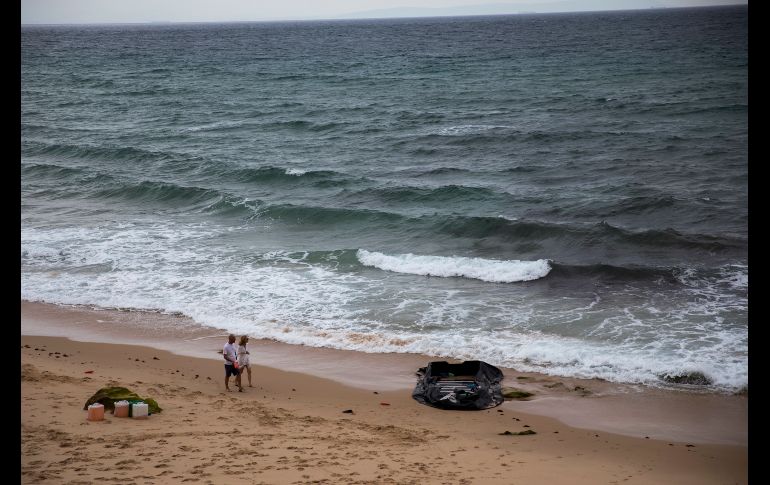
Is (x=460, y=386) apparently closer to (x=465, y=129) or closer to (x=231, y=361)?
(x=231, y=361)

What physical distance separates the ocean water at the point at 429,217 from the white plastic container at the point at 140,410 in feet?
16.1

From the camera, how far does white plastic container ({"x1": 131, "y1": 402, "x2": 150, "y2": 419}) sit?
425 inches

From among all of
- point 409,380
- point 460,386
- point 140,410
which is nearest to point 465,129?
point 409,380

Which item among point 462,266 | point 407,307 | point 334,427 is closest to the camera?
point 334,427

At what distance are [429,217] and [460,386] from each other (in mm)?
12146

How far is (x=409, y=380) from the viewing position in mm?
13352

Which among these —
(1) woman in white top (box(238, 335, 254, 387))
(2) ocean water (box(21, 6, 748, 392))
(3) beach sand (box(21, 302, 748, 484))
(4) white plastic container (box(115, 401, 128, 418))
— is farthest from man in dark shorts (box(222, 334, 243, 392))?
(2) ocean water (box(21, 6, 748, 392))

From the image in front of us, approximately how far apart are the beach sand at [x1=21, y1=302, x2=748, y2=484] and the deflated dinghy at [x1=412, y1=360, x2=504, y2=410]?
0.84 ft

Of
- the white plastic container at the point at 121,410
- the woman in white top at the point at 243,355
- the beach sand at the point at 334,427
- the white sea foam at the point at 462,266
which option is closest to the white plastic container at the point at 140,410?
the white plastic container at the point at 121,410

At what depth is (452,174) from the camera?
29594mm

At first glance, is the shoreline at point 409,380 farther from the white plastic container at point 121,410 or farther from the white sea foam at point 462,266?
the white sea foam at point 462,266
